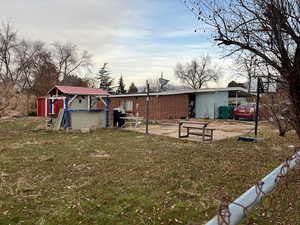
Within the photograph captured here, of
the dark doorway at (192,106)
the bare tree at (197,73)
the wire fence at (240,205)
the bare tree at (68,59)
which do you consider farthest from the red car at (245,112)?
the bare tree at (68,59)

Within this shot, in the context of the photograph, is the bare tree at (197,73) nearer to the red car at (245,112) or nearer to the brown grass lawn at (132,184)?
the red car at (245,112)

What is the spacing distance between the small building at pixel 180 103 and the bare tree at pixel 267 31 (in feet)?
46.6

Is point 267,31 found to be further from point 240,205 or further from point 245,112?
point 245,112

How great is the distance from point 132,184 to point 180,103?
15.7m

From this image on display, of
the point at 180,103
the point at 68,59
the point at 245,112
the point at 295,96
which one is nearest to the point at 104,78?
the point at 68,59

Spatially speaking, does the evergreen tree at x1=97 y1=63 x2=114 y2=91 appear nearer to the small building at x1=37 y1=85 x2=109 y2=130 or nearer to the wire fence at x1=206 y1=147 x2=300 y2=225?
the small building at x1=37 y1=85 x2=109 y2=130

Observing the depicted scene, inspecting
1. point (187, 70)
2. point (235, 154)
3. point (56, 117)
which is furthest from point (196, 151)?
point (187, 70)

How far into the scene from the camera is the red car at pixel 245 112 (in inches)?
662

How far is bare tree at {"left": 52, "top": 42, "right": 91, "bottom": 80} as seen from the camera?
3478 centimetres

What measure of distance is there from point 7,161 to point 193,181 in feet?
14.1

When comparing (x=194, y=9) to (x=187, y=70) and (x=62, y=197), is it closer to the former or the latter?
(x=62, y=197)

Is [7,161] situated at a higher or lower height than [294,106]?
lower

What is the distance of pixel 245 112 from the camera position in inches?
677

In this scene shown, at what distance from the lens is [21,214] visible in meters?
2.84
